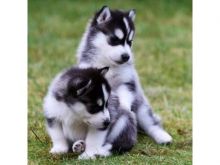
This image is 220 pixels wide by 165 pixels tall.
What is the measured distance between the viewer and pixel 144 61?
9016 millimetres

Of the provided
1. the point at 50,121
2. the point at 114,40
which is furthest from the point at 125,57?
the point at 50,121

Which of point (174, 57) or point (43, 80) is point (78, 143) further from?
point (174, 57)

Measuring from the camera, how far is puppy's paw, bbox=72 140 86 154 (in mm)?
5184

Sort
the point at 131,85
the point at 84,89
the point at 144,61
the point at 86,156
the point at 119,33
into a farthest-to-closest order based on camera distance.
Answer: the point at 144,61
the point at 131,85
the point at 119,33
the point at 86,156
the point at 84,89

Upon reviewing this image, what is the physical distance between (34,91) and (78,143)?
2.25m

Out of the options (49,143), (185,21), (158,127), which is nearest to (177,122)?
(158,127)

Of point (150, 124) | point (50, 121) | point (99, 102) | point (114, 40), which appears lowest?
point (150, 124)

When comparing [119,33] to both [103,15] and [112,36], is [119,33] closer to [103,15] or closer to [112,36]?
[112,36]

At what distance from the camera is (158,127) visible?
19.8 feet

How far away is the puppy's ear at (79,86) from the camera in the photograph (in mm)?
4980

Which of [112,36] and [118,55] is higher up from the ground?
[112,36]

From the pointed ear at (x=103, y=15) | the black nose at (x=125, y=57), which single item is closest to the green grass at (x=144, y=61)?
the black nose at (x=125, y=57)

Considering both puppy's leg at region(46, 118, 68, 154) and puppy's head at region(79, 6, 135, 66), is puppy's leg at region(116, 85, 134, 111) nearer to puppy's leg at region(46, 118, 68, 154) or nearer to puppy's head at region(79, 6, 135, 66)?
puppy's head at region(79, 6, 135, 66)

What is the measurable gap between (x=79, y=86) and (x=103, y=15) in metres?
0.81
